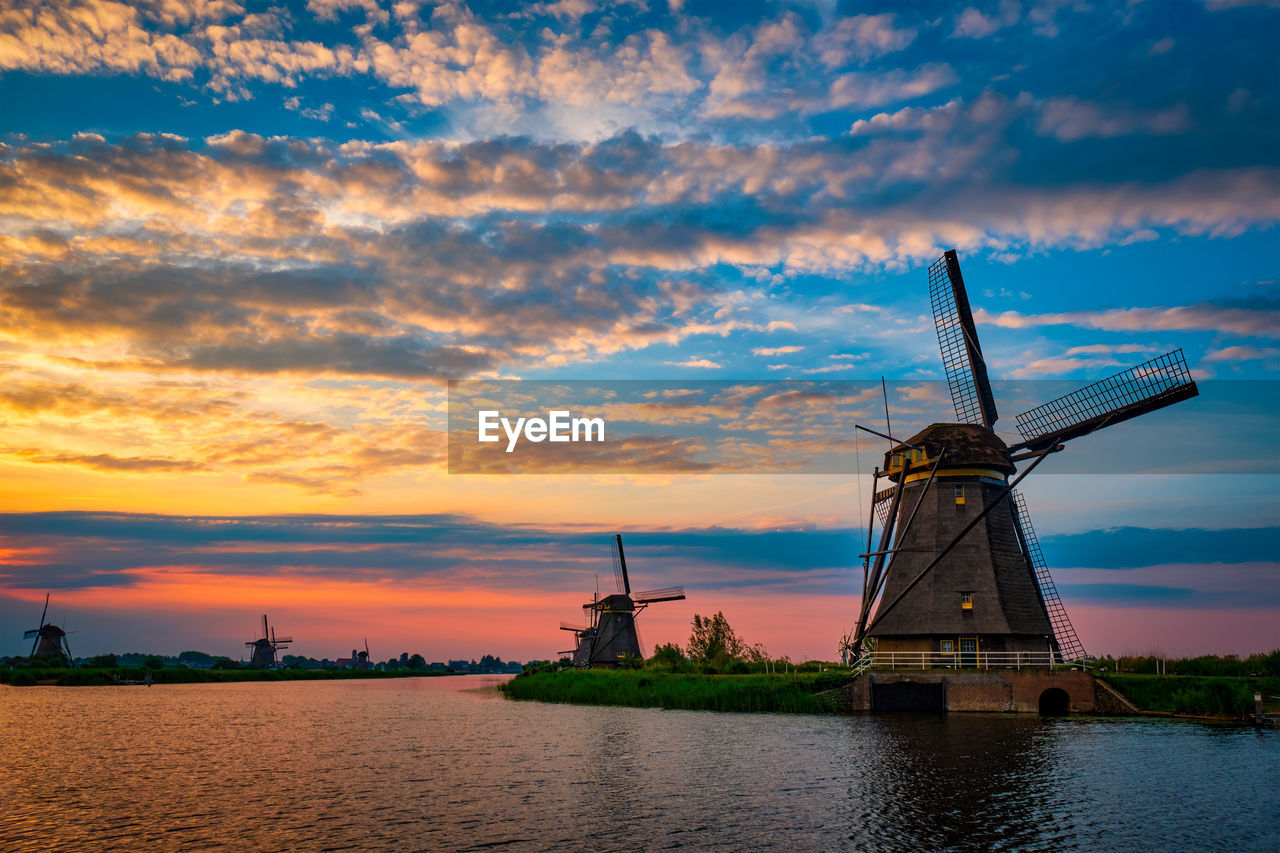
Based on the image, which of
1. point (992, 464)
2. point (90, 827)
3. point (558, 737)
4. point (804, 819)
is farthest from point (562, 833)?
point (992, 464)

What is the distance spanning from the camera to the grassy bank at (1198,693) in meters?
36.6

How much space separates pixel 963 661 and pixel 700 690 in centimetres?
1526

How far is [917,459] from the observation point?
44.2 metres

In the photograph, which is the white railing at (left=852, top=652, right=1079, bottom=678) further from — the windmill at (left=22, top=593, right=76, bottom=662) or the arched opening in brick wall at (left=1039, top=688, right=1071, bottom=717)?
the windmill at (left=22, top=593, right=76, bottom=662)

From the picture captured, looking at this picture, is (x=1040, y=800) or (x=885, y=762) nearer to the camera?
(x=1040, y=800)

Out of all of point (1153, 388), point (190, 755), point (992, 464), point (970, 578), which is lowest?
point (190, 755)

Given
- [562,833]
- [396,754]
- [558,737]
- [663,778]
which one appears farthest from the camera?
[558,737]

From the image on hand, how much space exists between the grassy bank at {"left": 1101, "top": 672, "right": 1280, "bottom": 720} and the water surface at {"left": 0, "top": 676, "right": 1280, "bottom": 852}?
245 centimetres

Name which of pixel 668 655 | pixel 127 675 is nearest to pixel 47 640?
pixel 127 675

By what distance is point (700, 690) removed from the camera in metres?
49.4

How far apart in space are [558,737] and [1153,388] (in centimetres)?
3150

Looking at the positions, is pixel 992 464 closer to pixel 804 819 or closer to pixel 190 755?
pixel 804 819

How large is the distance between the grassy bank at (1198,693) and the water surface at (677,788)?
2451mm

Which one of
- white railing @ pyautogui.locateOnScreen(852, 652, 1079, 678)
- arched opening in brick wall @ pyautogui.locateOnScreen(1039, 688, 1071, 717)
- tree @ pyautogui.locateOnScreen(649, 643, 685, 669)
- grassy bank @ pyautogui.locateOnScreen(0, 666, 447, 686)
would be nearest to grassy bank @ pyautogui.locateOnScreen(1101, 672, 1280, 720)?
arched opening in brick wall @ pyautogui.locateOnScreen(1039, 688, 1071, 717)
